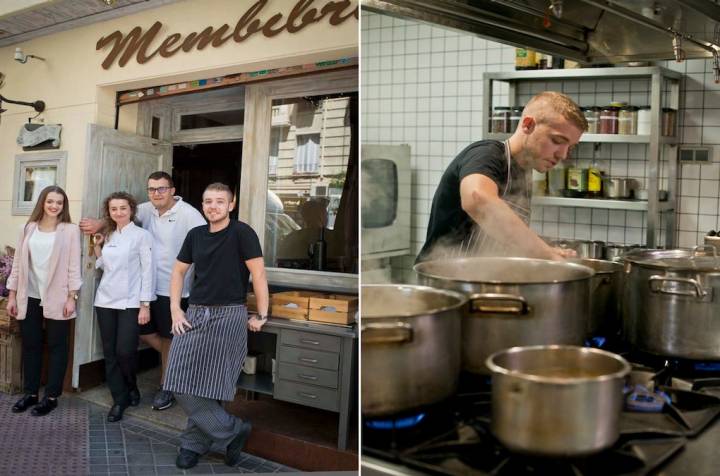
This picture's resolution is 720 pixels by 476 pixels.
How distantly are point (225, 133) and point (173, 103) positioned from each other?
0.71 ft

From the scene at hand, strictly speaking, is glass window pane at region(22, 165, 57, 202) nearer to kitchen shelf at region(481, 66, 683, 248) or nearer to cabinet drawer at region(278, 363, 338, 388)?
cabinet drawer at region(278, 363, 338, 388)

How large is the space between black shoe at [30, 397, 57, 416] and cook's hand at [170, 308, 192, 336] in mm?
442

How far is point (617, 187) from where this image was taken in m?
1.84

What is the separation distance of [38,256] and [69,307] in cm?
19

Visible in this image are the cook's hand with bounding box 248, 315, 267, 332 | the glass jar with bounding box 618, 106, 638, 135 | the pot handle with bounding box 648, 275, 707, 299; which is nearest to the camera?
the pot handle with bounding box 648, 275, 707, 299

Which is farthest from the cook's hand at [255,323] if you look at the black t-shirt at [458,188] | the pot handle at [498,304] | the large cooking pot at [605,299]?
the pot handle at [498,304]

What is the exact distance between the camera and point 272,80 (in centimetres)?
211

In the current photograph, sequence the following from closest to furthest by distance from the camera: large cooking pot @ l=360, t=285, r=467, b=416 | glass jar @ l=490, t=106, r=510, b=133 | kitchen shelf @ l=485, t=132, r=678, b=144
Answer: large cooking pot @ l=360, t=285, r=467, b=416, glass jar @ l=490, t=106, r=510, b=133, kitchen shelf @ l=485, t=132, r=678, b=144

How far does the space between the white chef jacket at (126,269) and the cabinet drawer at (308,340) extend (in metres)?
0.47

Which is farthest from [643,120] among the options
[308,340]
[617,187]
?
[308,340]

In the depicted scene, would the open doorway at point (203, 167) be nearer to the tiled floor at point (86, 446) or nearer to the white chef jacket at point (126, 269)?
the white chef jacket at point (126, 269)

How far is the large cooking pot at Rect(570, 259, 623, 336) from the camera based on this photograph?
102 centimetres

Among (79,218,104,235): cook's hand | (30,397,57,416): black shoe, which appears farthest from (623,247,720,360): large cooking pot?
(30,397,57,416): black shoe

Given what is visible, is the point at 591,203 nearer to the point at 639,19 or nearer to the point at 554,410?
the point at 639,19
